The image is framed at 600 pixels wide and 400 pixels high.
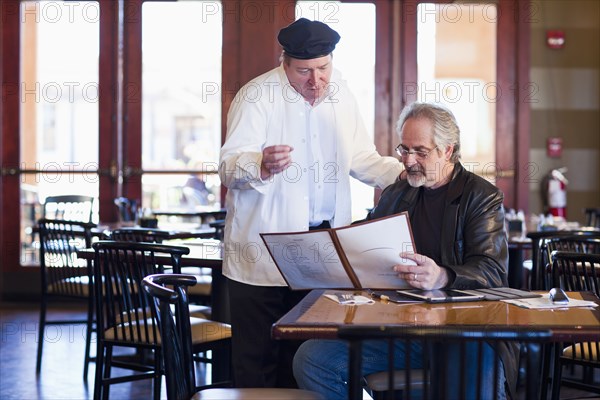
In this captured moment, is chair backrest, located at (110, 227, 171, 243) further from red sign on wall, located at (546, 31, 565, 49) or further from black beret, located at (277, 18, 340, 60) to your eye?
red sign on wall, located at (546, 31, 565, 49)

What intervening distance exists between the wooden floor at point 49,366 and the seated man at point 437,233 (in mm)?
1357

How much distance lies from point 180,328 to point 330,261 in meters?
0.52

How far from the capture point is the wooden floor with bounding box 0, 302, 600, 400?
471 centimetres

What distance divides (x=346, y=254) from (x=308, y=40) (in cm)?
80

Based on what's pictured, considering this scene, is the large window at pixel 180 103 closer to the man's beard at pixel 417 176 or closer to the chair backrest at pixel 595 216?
the chair backrest at pixel 595 216

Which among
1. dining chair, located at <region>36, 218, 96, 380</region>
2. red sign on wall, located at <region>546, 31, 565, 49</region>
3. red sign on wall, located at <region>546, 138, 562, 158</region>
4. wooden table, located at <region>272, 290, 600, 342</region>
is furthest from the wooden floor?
red sign on wall, located at <region>546, 31, 565, 49</region>

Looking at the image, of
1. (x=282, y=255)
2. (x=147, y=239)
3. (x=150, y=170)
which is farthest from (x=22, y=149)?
(x=282, y=255)

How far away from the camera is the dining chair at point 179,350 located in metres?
2.39

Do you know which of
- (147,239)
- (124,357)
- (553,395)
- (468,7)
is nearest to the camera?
(553,395)

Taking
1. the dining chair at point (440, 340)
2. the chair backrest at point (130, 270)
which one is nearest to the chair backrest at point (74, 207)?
the chair backrest at point (130, 270)

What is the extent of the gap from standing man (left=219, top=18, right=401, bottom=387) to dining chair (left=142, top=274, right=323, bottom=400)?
551mm

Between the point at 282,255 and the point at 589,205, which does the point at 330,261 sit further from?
the point at 589,205

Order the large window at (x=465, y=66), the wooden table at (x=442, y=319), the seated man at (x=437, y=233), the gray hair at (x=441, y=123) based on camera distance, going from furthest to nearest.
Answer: the large window at (x=465, y=66)
the gray hair at (x=441, y=123)
the seated man at (x=437, y=233)
the wooden table at (x=442, y=319)

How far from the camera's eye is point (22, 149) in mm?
7777
